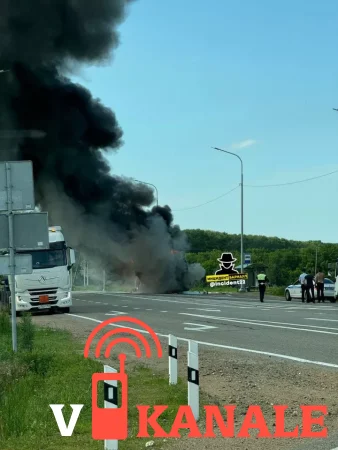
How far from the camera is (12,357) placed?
1194 cm

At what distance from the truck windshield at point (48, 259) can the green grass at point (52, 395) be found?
1447 cm

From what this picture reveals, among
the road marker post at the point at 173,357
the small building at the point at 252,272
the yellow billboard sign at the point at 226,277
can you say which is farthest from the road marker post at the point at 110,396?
the small building at the point at 252,272

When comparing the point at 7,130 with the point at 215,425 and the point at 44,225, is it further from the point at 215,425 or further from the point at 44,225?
the point at 215,425

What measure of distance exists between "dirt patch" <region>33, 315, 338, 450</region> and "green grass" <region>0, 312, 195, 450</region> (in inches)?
18.8

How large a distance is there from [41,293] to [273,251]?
9084cm

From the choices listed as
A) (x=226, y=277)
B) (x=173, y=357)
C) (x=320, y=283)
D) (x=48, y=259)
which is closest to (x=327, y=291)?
(x=320, y=283)

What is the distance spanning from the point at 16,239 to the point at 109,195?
44042mm

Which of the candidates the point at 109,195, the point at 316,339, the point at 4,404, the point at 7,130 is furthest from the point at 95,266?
the point at 4,404

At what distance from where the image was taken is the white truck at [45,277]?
94.5ft

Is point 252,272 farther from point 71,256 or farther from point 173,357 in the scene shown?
point 173,357

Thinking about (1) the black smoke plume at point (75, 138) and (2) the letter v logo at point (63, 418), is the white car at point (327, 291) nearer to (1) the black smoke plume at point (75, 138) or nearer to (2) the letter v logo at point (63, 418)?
(1) the black smoke plume at point (75, 138)

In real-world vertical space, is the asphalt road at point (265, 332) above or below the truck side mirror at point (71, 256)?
below

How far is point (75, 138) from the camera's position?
170ft

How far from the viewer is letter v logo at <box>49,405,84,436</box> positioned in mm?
7359
